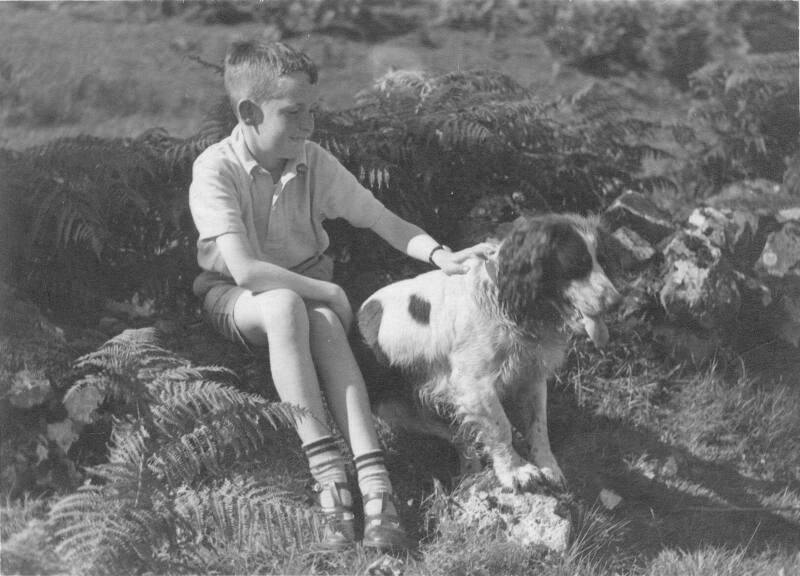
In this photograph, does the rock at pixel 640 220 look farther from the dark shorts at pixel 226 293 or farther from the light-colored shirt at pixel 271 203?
the dark shorts at pixel 226 293

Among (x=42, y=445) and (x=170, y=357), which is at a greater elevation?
(x=170, y=357)

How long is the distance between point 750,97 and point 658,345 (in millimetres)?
1909

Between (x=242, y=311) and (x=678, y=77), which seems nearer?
(x=242, y=311)

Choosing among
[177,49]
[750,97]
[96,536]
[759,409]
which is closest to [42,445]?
[96,536]

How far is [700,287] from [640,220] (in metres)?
0.49

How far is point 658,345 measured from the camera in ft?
16.4

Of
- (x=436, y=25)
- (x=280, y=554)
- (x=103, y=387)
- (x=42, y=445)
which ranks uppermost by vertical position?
(x=436, y=25)

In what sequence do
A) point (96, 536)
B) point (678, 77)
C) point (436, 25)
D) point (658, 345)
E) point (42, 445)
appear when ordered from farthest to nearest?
point (678, 77), point (436, 25), point (658, 345), point (42, 445), point (96, 536)

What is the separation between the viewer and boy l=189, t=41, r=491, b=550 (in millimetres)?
4020

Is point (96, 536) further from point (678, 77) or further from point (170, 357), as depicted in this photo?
point (678, 77)

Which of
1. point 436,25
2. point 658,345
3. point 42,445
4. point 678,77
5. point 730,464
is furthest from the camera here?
point 678,77

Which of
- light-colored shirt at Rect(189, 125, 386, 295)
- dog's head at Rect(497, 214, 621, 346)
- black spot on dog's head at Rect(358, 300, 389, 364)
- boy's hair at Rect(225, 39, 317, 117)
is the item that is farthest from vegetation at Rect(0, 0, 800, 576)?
dog's head at Rect(497, 214, 621, 346)

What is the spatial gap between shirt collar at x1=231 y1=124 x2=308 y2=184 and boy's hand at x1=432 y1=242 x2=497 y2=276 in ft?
2.23

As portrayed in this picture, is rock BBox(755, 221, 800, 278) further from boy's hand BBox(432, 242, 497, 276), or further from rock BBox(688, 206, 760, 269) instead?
boy's hand BBox(432, 242, 497, 276)
